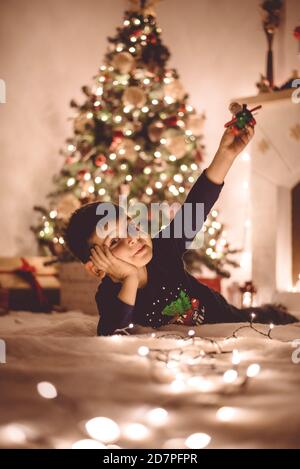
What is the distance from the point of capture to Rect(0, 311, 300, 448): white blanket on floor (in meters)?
0.62

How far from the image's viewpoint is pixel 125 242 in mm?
1344

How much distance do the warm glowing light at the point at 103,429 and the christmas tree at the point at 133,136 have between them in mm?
2470

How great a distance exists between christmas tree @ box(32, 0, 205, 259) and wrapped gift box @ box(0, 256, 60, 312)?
16 cm

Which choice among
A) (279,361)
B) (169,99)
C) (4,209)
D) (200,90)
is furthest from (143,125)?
(279,361)

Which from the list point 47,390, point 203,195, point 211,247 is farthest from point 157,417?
point 211,247

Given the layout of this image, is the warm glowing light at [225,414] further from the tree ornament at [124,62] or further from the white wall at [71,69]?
the white wall at [71,69]

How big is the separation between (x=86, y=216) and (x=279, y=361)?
0.74 m

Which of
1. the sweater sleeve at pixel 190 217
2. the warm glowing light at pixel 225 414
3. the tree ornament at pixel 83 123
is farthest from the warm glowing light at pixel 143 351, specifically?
the tree ornament at pixel 83 123

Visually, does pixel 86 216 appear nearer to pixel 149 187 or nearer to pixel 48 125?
pixel 149 187

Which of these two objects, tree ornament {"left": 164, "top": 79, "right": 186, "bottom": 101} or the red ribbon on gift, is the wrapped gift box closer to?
the red ribbon on gift

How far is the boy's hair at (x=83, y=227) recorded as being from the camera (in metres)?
1.42

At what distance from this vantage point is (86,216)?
1438 mm

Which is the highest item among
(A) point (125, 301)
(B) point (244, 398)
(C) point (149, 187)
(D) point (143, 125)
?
(D) point (143, 125)

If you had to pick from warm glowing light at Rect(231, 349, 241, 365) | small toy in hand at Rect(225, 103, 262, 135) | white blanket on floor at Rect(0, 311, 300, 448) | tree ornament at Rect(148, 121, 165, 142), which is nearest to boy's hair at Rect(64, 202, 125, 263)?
small toy in hand at Rect(225, 103, 262, 135)
